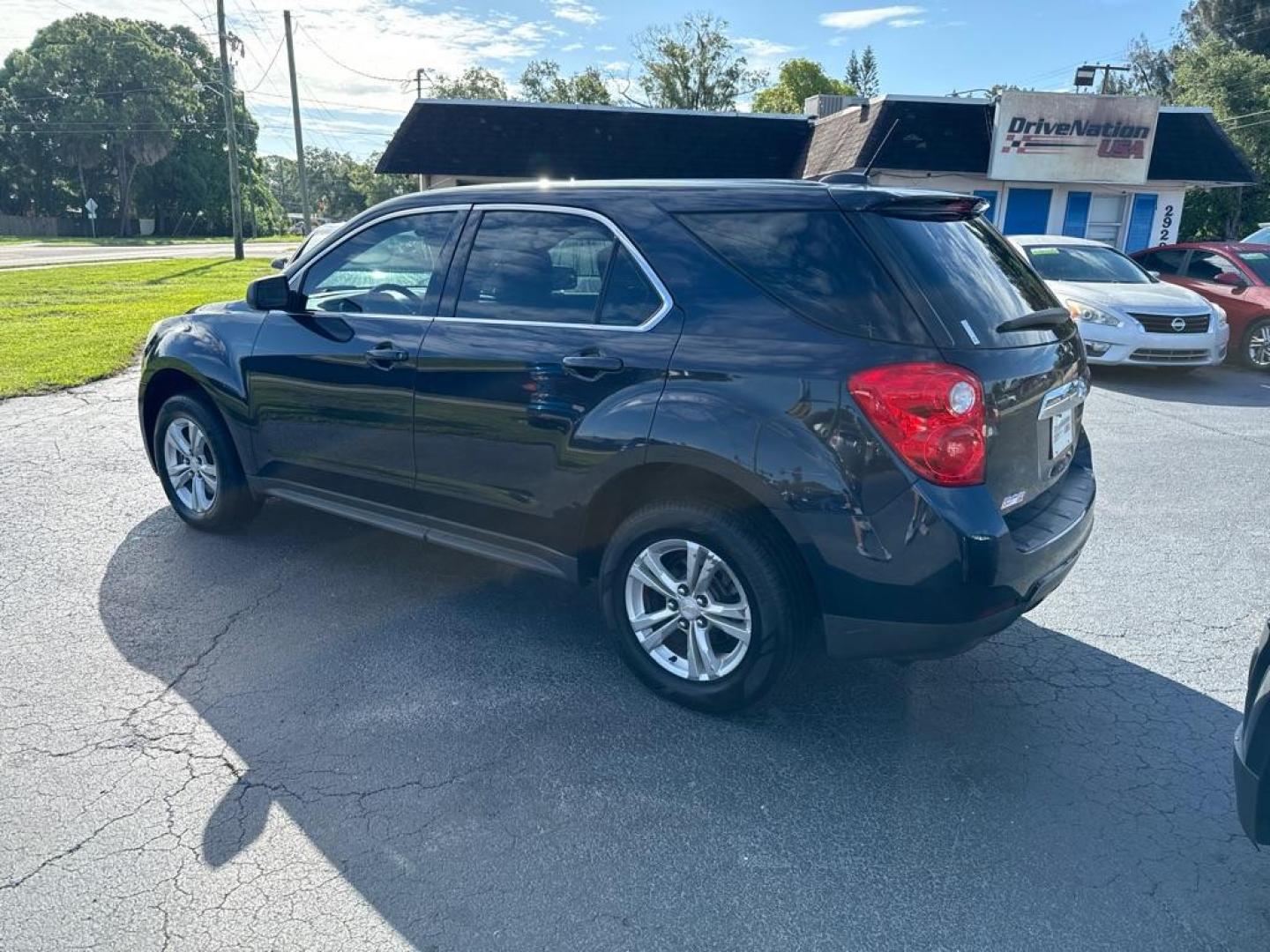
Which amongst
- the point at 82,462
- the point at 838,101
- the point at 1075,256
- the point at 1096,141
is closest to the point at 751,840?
the point at 82,462

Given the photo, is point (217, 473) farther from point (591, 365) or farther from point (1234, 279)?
point (1234, 279)

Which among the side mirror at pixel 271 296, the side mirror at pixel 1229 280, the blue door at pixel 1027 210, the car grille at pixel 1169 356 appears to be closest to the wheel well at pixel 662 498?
the side mirror at pixel 271 296

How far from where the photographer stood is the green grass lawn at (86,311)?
31.3 ft

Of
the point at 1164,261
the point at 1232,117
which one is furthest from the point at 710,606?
the point at 1232,117

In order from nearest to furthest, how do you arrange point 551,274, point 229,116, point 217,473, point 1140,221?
1. point 551,274
2. point 217,473
3. point 1140,221
4. point 229,116

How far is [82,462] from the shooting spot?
638 centimetres

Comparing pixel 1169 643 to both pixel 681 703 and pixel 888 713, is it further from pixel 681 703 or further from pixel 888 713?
pixel 681 703

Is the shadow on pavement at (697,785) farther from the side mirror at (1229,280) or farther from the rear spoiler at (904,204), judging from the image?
the side mirror at (1229,280)

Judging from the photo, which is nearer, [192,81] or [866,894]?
[866,894]

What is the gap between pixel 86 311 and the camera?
49.0ft

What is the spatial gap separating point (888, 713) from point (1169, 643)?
1498mm

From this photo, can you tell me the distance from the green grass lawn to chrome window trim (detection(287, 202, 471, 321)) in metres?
5.60

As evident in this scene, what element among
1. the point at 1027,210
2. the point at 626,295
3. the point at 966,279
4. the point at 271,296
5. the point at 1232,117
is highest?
the point at 1232,117

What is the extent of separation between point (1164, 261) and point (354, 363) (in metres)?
13.1
